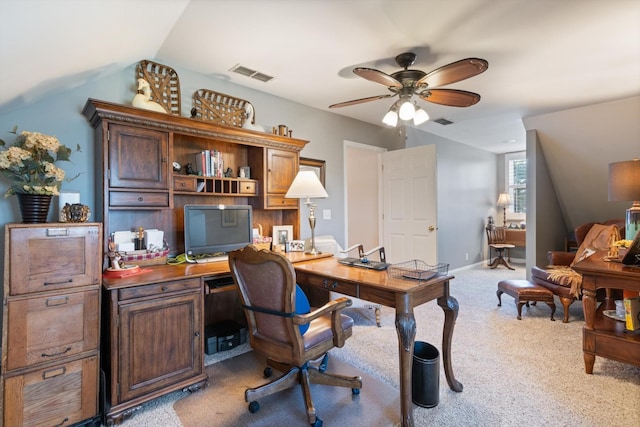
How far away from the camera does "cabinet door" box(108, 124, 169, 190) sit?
7.18ft

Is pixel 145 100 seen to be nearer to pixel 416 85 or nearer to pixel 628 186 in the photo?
pixel 416 85

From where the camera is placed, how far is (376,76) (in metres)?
2.18

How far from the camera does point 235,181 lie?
2.93m

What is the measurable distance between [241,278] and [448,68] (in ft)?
6.14

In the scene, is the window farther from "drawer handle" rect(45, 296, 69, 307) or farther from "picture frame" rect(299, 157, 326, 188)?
"drawer handle" rect(45, 296, 69, 307)

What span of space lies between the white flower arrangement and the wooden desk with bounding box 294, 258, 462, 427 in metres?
1.68

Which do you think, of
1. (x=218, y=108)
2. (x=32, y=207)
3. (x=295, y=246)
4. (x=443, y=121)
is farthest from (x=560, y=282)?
(x=32, y=207)

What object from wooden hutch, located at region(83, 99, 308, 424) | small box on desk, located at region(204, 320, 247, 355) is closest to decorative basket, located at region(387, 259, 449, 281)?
wooden hutch, located at region(83, 99, 308, 424)

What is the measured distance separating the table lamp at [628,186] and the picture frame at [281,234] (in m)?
2.82

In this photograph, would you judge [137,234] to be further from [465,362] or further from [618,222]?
[618,222]

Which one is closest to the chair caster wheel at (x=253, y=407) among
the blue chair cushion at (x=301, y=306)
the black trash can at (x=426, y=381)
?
the blue chair cushion at (x=301, y=306)

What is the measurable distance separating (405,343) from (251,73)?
2614 mm

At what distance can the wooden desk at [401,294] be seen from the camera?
167 centimetres

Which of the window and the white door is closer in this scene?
the white door
